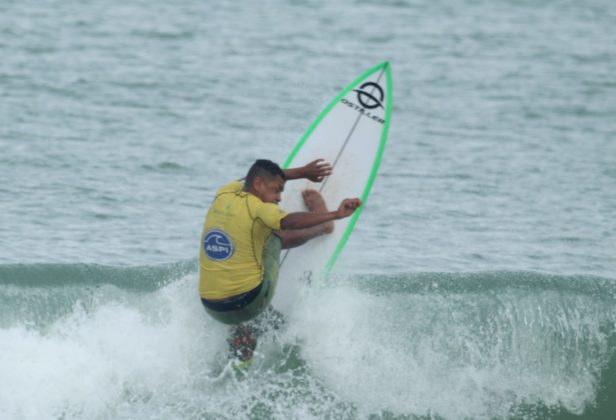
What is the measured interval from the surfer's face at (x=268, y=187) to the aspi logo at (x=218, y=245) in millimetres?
388

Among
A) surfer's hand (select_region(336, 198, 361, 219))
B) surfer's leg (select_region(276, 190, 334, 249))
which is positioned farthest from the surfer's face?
surfer's leg (select_region(276, 190, 334, 249))

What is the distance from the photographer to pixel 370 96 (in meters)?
10.9

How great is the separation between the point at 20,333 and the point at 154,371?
4.09ft

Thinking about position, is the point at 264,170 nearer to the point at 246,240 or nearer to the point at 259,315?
the point at 246,240

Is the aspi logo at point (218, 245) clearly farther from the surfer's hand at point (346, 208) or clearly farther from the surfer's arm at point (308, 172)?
the surfer's arm at point (308, 172)

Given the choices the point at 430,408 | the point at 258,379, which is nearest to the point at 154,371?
the point at 258,379

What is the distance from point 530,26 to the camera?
26.6m

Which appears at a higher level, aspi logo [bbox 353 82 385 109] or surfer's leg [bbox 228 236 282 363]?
aspi logo [bbox 353 82 385 109]

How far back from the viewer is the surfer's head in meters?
8.60

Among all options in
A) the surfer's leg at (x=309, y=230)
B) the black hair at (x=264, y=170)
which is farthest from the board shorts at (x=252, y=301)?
the surfer's leg at (x=309, y=230)

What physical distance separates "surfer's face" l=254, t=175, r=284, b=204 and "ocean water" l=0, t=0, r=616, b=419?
143 cm

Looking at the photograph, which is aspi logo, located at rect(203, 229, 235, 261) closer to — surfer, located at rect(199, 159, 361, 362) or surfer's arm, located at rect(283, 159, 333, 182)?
surfer, located at rect(199, 159, 361, 362)

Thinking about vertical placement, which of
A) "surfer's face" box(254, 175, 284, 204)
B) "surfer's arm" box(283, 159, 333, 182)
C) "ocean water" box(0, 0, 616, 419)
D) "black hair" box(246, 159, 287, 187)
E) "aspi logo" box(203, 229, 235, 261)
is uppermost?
"black hair" box(246, 159, 287, 187)

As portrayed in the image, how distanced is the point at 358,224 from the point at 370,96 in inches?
135
